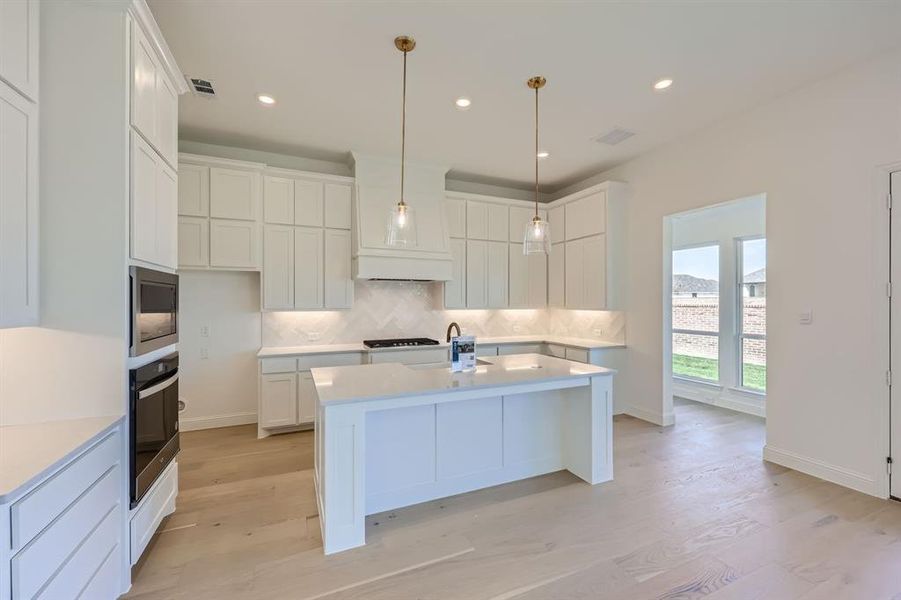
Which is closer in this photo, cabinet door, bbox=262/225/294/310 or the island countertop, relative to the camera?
the island countertop

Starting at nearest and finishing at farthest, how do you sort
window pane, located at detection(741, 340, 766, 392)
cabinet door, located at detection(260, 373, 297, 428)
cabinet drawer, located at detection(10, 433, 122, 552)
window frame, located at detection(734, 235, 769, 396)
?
cabinet drawer, located at detection(10, 433, 122, 552), cabinet door, located at detection(260, 373, 297, 428), window pane, located at detection(741, 340, 766, 392), window frame, located at detection(734, 235, 769, 396)

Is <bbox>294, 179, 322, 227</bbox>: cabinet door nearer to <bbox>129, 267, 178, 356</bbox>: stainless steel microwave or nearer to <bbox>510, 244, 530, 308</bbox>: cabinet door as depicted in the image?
<bbox>129, 267, 178, 356</bbox>: stainless steel microwave

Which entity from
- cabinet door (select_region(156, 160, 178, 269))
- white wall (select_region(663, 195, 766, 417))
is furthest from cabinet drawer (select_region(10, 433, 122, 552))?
white wall (select_region(663, 195, 766, 417))

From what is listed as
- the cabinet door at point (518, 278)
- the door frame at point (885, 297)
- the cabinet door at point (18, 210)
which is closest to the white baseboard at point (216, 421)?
the cabinet door at point (18, 210)

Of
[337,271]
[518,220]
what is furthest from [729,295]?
[337,271]

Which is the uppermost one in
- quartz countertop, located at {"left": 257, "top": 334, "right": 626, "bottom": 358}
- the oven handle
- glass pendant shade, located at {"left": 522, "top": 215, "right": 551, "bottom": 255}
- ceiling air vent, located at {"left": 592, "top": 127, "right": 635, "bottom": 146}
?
ceiling air vent, located at {"left": 592, "top": 127, "right": 635, "bottom": 146}

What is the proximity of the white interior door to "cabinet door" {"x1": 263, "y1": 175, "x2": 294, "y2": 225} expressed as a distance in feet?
16.7

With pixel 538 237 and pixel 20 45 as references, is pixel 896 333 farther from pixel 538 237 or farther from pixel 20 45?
pixel 20 45

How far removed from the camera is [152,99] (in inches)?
83.7

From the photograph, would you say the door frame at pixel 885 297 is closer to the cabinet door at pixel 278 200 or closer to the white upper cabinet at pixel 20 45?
the white upper cabinet at pixel 20 45

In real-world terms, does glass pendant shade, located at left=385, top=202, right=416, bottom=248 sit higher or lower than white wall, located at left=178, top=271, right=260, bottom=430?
higher

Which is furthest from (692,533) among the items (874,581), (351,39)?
(351,39)

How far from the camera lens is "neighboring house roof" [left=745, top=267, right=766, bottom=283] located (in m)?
4.77

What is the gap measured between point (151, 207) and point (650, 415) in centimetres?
493
